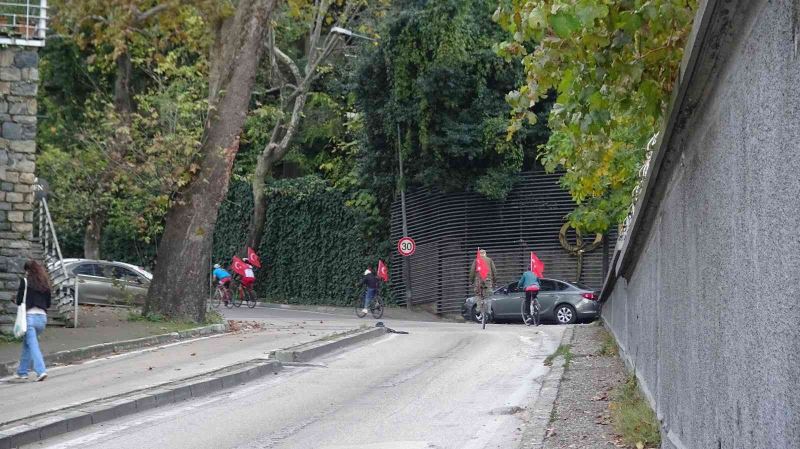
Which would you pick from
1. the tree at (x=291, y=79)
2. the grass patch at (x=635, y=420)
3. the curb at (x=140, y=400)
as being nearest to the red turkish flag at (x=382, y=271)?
the tree at (x=291, y=79)

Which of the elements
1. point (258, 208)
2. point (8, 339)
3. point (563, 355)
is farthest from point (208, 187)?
point (258, 208)

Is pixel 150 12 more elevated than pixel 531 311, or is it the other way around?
pixel 150 12

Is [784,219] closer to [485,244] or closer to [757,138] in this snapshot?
[757,138]

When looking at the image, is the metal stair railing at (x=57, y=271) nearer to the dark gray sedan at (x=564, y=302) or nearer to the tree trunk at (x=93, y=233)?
the dark gray sedan at (x=564, y=302)

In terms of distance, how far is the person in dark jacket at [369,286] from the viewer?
34.6 metres

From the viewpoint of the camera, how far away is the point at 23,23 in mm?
19812

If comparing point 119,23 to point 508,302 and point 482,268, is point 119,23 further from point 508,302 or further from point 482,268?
point 508,302

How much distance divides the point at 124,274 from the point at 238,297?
5.36m

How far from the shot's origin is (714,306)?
5469 millimetres

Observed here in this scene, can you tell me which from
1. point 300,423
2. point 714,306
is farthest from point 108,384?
point 714,306

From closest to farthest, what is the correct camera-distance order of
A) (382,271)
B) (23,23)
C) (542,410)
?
(542,410)
(23,23)
(382,271)

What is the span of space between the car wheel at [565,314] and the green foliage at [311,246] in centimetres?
1077

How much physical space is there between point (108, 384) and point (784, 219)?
1180cm

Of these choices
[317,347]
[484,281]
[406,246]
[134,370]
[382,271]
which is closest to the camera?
[134,370]
